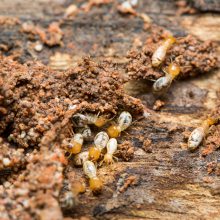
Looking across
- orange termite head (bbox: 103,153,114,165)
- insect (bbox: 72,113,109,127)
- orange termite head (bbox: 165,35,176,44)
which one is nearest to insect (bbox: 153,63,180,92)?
orange termite head (bbox: 165,35,176,44)

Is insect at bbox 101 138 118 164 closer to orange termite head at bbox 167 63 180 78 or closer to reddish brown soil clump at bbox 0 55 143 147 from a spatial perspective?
reddish brown soil clump at bbox 0 55 143 147

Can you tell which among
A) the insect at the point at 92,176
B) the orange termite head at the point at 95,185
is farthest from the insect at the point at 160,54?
the orange termite head at the point at 95,185

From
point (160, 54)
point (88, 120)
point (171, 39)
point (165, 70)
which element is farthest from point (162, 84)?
point (88, 120)

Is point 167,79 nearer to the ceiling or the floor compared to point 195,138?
nearer to the ceiling

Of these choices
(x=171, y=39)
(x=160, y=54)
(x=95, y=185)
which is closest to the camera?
(x=95, y=185)

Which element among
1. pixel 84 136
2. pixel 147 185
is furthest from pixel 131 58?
pixel 147 185

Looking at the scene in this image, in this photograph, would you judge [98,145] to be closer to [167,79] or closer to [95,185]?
[95,185]

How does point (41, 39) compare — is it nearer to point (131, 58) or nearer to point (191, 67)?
point (131, 58)

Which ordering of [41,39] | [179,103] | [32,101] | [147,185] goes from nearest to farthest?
1. [147,185]
2. [32,101]
3. [179,103]
4. [41,39]

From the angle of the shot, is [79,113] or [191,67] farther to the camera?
[191,67]
